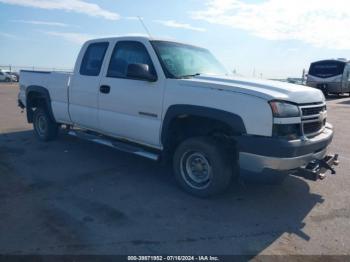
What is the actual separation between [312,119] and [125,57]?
2.98 meters

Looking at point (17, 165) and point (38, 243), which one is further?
point (17, 165)

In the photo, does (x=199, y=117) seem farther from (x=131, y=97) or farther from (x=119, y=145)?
(x=119, y=145)

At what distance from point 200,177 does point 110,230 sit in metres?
1.56

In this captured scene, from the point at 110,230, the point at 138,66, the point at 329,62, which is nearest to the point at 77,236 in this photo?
the point at 110,230

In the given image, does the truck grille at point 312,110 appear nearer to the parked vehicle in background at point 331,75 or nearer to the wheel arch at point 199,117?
the wheel arch at point 199,117

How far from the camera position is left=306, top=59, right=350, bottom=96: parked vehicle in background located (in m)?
24.9

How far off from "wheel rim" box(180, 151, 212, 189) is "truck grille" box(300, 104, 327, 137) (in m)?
1.32

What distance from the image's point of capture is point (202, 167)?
484cm

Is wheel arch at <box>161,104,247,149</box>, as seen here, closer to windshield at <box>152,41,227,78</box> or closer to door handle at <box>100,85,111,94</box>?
windshield at <box>152,41,227,78</box>

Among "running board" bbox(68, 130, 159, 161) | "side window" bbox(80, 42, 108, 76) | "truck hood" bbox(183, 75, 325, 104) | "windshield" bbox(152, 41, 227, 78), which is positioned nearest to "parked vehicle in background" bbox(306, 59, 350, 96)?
"windshield" bbox(152, 41, 227, 78)

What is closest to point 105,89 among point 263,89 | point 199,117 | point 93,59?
point 93,59

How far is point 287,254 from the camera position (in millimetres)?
3412

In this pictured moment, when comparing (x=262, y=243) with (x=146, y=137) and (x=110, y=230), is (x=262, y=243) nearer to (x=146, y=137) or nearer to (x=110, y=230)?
(x=110, y=230)

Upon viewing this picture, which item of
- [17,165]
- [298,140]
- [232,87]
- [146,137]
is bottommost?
[17,165]
